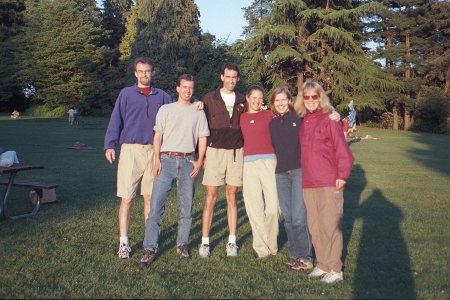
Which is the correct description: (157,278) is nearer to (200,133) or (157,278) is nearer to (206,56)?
(200,133)

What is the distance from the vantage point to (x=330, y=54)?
129ft

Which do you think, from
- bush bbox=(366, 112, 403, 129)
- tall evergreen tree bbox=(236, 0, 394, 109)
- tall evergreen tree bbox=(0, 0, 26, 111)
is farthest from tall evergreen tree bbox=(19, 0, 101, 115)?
bush bbox=(366, 112, 403, 129)

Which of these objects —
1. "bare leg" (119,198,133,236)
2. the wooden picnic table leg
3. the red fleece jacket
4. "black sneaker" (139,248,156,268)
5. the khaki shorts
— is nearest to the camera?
the red fleece jacket

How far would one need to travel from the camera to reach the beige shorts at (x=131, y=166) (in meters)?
5.30

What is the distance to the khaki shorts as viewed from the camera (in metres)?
5.48

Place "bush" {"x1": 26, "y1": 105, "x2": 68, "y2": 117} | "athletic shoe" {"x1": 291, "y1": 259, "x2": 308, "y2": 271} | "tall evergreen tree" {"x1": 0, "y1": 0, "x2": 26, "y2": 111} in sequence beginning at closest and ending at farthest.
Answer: "athletic shoe" {"x1": 291, "y1": 259, "x2": 308, "y2": 271} < "bush" {"x1": 26, "y1": 105, "x2": 68, "y2": 117} < "tall evergreen tree" {"x1": 0, "y1": 0, "x2": 26, "y2": 111}

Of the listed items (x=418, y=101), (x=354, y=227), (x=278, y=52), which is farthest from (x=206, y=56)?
(x=354, y=227)

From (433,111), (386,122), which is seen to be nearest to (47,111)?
(386,122)

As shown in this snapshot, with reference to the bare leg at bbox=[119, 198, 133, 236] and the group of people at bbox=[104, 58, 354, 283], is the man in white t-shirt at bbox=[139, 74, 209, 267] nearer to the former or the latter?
the group of people at bbox=[104, 58, 354, 283]

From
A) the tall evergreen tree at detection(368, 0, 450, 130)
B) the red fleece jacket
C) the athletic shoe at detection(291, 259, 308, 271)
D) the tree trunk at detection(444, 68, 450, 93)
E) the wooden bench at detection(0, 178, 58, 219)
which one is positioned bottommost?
the athletic shoe at detection(291, 259, 308, 271)

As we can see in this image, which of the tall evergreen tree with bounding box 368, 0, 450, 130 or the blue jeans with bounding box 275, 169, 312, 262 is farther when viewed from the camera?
the tall evergreen tree with bounding box 368, 0, 450, 130

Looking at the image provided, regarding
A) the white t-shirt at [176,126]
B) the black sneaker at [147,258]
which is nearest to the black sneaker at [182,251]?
the black sneaker at [147,258]

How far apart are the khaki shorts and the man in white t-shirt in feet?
0.68

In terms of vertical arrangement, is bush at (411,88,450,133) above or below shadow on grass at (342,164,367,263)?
above
